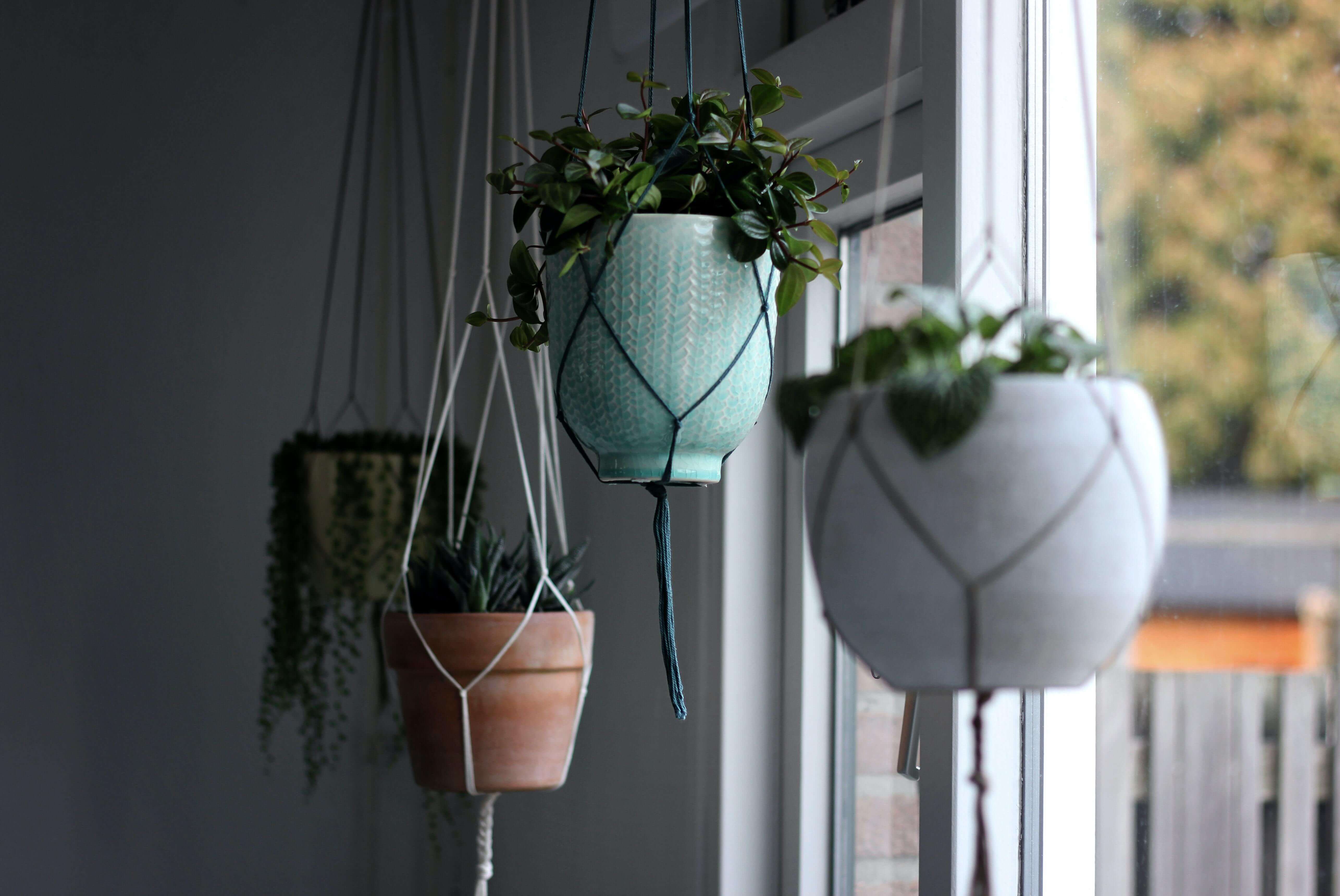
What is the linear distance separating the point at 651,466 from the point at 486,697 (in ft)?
1.64

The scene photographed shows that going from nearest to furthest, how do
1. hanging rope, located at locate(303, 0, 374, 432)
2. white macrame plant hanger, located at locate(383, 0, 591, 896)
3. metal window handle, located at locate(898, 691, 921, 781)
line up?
metal window handle, located at locate(898, 691, 921, 781) < white macrame plant hanger, located at locate(383, 0, 591, 896) < hanging rope, located at locate(303, 0, 374, 432)

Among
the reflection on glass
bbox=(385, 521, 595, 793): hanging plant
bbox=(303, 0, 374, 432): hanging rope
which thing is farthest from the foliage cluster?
bbox=(303, 0, 374, 432): hanging rope

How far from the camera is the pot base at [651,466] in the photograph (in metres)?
0.71

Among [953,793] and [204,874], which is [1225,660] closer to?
[953,793]

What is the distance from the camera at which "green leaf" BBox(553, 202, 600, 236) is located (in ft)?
2.21

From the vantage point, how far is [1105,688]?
0.92 meters

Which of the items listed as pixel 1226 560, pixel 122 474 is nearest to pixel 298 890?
pixel 122 474

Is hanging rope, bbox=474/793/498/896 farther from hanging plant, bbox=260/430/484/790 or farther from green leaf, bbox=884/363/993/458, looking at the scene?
green leaf, bbox=884/363/993/458

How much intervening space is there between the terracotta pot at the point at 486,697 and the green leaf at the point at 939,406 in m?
0.79

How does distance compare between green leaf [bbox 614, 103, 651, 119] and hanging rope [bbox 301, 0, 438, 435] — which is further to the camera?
hanging rope [bbox 301, 0, 438, 435]

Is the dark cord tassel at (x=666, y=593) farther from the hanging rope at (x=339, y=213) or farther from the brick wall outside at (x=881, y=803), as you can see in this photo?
the hanging rope at (x=339, y=213)

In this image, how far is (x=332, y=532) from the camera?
1.71 metres

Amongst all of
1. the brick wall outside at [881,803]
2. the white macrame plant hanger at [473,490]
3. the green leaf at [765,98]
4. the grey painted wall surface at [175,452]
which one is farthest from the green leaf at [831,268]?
the grey painted wall surface at [175,452]

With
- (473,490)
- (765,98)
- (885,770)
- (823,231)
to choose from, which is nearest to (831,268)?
(823,231)
